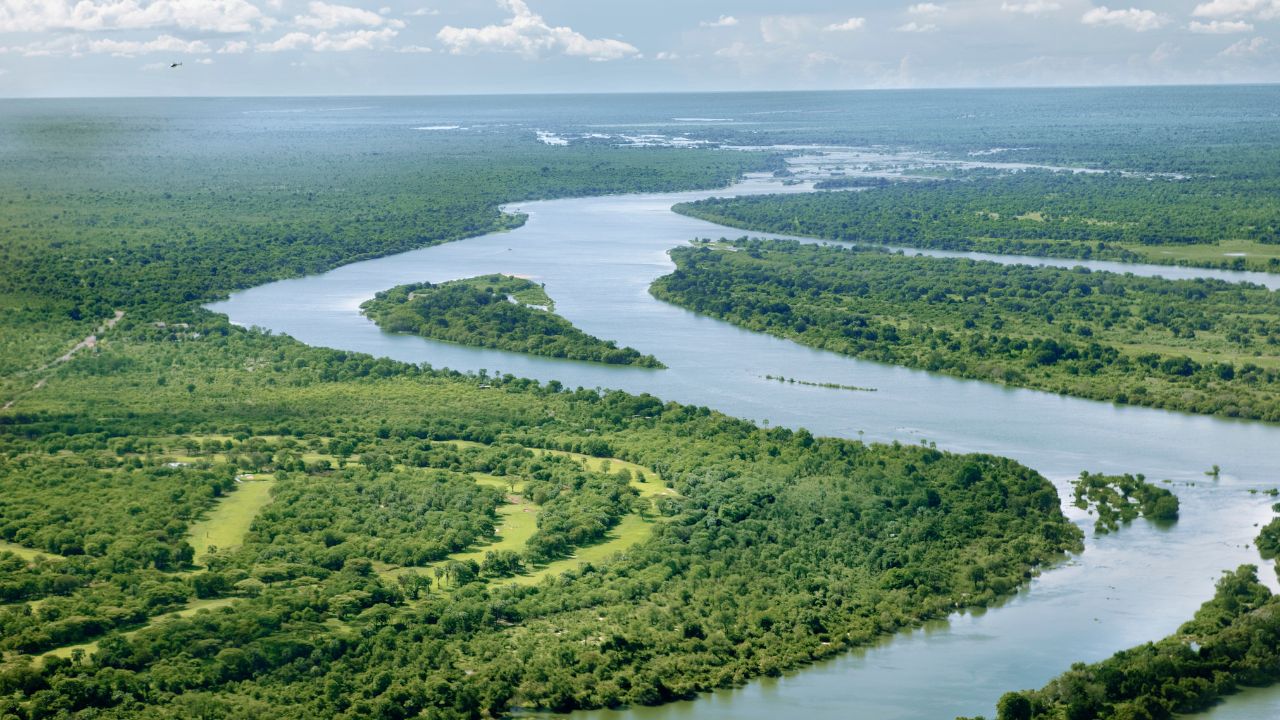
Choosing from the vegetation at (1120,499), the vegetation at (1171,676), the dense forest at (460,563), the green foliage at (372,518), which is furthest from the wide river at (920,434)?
the green foliage at (372,518)

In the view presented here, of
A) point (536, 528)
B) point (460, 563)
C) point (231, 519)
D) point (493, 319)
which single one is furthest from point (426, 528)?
point (493, 319)

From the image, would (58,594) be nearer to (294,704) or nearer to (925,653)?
(294,704)

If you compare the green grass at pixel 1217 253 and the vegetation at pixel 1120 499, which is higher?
the green grass at pixel 1217 253

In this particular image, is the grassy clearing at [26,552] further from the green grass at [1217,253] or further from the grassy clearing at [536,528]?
the green grass at [1217,253]

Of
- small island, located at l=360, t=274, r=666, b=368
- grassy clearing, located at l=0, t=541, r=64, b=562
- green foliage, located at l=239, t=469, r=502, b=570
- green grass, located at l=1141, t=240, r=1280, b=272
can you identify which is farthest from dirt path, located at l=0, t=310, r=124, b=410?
green grass, located at l=1141, t=240, r=1280, b=272

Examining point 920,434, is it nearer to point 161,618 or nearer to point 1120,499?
point 1120,499
